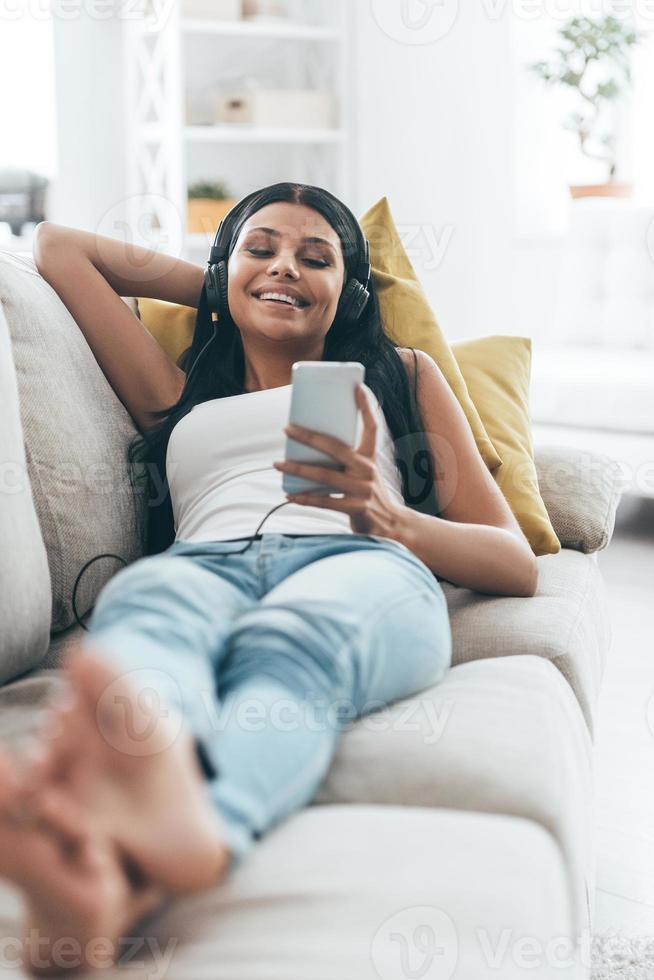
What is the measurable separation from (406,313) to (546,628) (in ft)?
1.76

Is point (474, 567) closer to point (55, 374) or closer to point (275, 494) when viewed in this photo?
point (275, 494)

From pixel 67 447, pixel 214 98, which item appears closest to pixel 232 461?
pixel 67 447

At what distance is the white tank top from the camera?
3.67 ft

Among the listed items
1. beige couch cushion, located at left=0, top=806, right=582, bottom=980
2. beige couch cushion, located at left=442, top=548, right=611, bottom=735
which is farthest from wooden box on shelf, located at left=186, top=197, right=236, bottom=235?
beige couch cushion, located at left=0, top=806, right=582, bottom=980

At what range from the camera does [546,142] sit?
373 centimetres

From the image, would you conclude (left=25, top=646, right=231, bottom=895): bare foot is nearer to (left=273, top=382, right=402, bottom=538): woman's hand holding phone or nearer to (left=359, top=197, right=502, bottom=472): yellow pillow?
(left=273, top=382, right=402, bottom=538): woman's hand holding phone

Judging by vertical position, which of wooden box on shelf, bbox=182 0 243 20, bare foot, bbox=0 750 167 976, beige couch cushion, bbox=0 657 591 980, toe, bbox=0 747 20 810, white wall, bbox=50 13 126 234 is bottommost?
beige couch cushion, bbox=0 657 591 980

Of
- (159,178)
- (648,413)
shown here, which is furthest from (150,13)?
(648,413)

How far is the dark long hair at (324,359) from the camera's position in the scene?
4.01 ft

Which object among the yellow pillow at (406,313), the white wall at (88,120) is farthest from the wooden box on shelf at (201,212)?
the yellow pillow at (406,313)

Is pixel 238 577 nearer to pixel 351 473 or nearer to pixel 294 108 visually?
pixel 351 473

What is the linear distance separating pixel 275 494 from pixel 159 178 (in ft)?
8.30

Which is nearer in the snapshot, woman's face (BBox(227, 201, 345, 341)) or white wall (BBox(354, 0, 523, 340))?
woman's face (BBox(227, 201, 345, 341))

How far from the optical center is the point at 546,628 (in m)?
1.09
